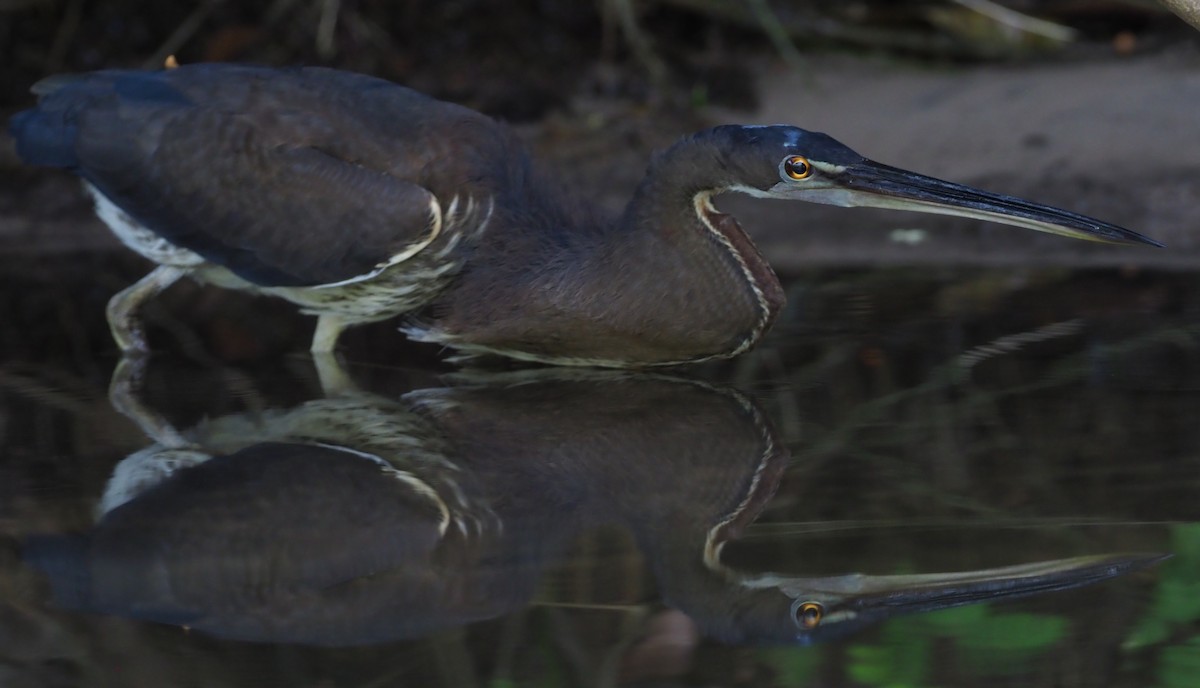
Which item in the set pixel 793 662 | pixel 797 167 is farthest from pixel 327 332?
pixel 793 662

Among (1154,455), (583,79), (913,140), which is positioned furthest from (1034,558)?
(583,79)

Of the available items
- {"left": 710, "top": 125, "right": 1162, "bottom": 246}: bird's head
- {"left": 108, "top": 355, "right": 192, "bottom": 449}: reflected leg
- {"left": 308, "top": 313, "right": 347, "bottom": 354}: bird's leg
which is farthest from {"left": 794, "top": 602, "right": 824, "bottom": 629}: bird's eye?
{"left": 308, "top": 313, "right": 347, "bottom": 354}: bird's leg

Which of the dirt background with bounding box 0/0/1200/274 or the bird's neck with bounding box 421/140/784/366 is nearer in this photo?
the bird's neck with bounding box 421/140/784/366

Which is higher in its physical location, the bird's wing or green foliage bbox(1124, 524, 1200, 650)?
green foliage bbox(1124, 524, 1200, 650)

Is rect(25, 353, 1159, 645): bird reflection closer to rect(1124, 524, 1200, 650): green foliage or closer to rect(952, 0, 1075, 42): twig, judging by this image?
rect(1124, 524, 1200, 650): green foliage

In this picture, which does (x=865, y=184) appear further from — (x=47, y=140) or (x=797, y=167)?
(x=47, y=140)

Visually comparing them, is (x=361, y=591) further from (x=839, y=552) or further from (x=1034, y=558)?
(x=1034, y=558)

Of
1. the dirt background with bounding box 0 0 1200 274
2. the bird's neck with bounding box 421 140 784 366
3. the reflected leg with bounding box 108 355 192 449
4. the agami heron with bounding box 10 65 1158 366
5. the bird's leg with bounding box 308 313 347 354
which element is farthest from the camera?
the dirt background with bounding box 0 0 1200 274

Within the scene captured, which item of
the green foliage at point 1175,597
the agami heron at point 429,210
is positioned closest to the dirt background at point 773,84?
the agami heron at point 429,210

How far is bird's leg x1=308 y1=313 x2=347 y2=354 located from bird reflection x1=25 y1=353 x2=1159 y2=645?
1.77 ft

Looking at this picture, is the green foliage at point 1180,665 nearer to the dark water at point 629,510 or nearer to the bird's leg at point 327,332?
the dark water at point 629,510

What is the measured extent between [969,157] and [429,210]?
9.80ft

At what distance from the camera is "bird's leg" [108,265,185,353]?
A: 5410 millimetres

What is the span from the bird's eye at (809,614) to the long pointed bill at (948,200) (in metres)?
1.68
